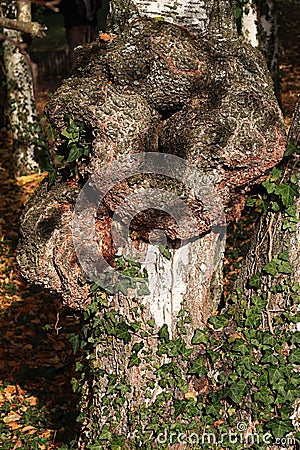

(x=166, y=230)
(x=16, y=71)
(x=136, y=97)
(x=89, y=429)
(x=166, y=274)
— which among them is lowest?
(x=89, y=429)

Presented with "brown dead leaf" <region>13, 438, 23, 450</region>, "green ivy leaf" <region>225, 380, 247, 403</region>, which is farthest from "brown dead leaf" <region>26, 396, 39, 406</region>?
"green ivy leaf" <region>225, 380, 247, 403</region>

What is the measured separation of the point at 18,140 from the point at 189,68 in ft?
22.4

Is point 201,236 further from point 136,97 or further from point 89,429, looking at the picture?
point 89,429

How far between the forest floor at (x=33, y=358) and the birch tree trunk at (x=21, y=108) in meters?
1.23

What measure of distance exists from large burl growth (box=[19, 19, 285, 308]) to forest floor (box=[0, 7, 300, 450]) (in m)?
1.13

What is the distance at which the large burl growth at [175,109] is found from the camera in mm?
2773

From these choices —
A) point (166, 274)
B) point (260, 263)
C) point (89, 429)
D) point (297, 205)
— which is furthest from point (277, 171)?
point (89, 429)

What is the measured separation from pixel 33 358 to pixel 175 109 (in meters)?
3.38

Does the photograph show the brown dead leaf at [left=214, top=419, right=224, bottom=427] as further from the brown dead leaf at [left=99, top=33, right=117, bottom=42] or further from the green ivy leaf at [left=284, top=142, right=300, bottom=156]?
the brown dead leaf at [left=99, top=33, right=117, bottom=42]

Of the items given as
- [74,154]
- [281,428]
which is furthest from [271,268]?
[74,154]

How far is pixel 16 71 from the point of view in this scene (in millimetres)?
9023

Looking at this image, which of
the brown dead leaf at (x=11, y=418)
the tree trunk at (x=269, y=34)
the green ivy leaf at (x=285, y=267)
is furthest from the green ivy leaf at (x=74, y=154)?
the tree trunk at (x=269, y=34)

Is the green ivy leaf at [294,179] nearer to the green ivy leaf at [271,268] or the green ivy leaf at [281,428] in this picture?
the green ivy leaf at [271,268]

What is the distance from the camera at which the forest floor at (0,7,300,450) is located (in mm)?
4656
